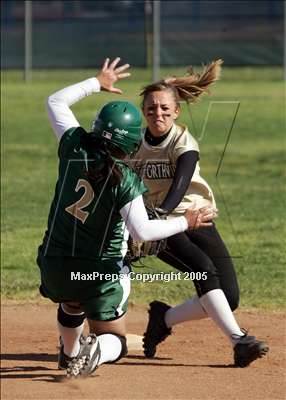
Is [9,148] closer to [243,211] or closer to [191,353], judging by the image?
[243,211]

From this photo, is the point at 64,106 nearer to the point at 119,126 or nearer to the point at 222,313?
the point at 119,126

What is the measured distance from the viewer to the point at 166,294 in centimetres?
901

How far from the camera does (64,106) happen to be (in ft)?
19.2

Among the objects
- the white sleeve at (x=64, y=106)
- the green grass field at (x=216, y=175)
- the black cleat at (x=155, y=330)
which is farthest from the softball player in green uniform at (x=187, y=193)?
the green grass field at (x=216, y=175)

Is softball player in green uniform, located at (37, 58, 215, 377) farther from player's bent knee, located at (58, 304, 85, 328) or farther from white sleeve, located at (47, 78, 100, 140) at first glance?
player's bent knee, located at (58, 304, 85, 328)

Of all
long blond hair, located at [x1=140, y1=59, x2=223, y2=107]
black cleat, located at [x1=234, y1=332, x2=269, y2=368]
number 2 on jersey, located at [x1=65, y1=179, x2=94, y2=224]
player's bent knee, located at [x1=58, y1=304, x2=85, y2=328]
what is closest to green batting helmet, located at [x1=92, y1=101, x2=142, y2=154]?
number 2 on jersey, located at [x1=65, y1=179, x2=94, y2=224]

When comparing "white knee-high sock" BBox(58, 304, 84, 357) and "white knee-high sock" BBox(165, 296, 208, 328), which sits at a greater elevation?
"white knee-high sock" BBox(58, 304, 84, 357)

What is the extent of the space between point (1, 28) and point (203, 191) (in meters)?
18.0

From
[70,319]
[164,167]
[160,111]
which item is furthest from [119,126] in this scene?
[70,319]

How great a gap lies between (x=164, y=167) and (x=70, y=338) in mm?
1177

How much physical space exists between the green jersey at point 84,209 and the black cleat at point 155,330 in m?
1.35

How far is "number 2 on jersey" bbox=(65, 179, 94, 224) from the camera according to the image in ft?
17.8

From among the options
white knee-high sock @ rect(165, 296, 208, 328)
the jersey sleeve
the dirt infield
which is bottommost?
the dirt infield

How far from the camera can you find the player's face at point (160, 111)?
252 inches
